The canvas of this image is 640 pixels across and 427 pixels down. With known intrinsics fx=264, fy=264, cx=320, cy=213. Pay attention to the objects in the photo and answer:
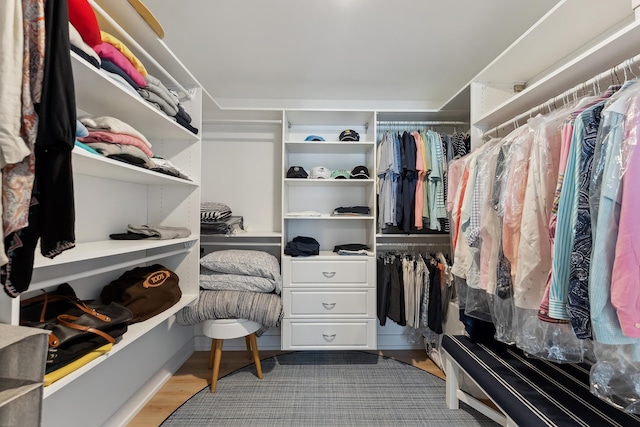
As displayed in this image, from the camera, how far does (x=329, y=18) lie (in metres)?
1.55

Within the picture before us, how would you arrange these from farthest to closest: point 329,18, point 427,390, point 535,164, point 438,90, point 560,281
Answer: point 438,90, point 427,390, point 329,18, point 535,164, point 560,281

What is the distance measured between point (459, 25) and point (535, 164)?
1.12 m

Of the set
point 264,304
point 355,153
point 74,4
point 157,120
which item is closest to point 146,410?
point 264,304

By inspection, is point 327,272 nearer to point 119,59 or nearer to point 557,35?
point 119,59

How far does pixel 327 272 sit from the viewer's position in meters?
2.02

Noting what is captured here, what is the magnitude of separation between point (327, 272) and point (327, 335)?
0.47 metres

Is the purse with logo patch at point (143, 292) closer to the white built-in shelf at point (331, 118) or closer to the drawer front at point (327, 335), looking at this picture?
the drawer front at point (327, 335)

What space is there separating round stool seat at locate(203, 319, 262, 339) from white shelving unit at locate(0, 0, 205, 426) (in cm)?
23

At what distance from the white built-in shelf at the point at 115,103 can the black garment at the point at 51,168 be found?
0.63 feet

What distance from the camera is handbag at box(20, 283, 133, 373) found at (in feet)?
2.85

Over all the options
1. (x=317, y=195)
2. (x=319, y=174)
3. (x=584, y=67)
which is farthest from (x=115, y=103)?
(x=584, y=67)

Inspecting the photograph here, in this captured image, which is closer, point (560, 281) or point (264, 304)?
point (560, 281)

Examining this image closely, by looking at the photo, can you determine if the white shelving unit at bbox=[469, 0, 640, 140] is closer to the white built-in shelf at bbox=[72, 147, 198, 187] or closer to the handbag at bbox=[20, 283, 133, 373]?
the white built-in shelf at bbox=[72, 147, 198, 187]

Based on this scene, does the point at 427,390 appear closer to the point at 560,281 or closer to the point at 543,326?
the point at 543,326
